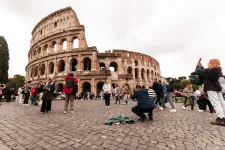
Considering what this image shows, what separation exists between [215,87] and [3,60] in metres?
34.8

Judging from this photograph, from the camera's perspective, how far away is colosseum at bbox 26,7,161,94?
2589 cm

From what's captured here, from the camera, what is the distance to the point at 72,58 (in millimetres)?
26516

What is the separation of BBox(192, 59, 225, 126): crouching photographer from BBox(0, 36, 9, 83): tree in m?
34.0

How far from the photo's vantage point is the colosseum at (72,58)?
25891 mm

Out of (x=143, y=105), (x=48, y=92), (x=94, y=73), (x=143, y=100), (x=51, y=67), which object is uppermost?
(x=51, y=67)

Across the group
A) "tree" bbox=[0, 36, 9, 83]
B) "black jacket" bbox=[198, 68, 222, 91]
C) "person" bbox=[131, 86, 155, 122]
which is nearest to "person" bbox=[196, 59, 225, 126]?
"black jacket" bbox=[198, 68, 222, 91]

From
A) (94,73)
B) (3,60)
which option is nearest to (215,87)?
(94,73)

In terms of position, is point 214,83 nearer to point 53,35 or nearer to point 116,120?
point 116,120

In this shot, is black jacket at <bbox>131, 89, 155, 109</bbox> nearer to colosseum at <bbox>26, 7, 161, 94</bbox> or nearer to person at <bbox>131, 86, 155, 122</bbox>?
person at <bbox>131, 86, 155, 122</bbox>

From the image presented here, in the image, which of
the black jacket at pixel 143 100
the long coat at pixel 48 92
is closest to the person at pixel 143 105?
the black jacket at pixel 143 100

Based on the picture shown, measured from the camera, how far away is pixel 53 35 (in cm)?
2891

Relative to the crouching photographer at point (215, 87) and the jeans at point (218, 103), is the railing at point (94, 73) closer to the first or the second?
the crouching photographer at point (215, 87)

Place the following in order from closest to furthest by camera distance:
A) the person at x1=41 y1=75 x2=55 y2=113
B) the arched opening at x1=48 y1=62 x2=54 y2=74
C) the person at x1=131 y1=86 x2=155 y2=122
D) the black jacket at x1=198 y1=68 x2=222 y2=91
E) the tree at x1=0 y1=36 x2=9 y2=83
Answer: the black jacket at x1=198 y1=68 x2=222 y2=91 → the person at x1=131 y1=86 x2=155 y2=122 → the person at x1=41 y1=75 x2=55 y2=113 → the tree at x1=0 y1=36 x2=9 y2=83 → the arched opening at x1=48 y1=62 x2=54 y2=74

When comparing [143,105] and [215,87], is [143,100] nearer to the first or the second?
[143,105]
